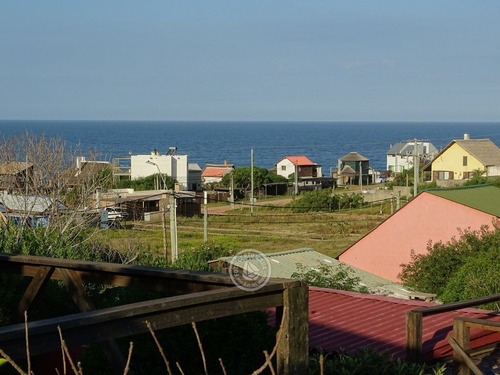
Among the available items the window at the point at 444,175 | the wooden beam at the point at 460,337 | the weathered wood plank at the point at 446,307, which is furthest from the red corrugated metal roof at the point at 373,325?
the window at the point at 444,175

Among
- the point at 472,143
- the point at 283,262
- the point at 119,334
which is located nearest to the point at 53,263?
the point at 119,334

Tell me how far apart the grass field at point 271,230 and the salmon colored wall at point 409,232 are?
8868mm

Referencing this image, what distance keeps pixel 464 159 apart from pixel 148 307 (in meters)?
70.5


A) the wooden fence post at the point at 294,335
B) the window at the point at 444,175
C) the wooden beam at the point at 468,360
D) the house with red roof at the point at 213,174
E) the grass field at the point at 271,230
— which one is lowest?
the grass field at the point at 271,230

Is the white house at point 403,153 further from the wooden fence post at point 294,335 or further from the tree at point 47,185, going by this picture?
the wooden fence post at point 294,335

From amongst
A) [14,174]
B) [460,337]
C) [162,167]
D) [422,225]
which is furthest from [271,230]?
[162,167]

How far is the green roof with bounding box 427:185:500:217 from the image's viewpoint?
23141 mm

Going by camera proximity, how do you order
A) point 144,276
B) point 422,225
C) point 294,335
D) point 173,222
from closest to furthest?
point 294,335, point 144,276, point 422,225, point 173,222

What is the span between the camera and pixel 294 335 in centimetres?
355

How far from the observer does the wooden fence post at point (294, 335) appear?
3529mm

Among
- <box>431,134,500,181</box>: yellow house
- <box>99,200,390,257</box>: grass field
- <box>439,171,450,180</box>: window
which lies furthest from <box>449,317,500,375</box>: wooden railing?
<box>439,171,450,180</box>: window

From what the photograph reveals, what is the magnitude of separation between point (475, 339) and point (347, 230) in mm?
37628

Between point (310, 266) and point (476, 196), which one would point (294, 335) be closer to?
point (310, 266)

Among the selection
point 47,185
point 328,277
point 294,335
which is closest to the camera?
point 294,335
